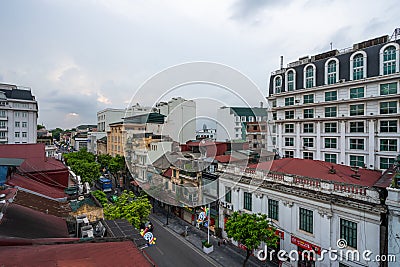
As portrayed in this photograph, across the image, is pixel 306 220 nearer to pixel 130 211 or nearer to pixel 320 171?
pixel 320 171

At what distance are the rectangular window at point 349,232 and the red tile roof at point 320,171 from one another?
9.12 feet

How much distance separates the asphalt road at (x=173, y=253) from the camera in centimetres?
1964

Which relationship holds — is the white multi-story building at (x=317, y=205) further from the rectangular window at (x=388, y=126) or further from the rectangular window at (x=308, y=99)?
the rectangular window at (x=308, y=99)

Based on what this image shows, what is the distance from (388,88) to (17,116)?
68.0 meters

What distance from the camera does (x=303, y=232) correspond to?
1598cm

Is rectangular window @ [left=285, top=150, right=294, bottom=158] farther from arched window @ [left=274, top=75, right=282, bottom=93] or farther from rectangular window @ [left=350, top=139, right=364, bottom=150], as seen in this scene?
Result: arched window @ [left=274, top=75, right=282, bottom=93]

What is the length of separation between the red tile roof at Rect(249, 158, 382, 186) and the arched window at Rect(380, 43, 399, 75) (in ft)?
47.8

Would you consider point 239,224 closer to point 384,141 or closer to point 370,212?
point 370,212

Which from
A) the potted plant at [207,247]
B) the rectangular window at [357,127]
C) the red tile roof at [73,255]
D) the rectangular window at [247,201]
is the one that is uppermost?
the rectangular window at [357,127]

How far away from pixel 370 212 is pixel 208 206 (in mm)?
16008

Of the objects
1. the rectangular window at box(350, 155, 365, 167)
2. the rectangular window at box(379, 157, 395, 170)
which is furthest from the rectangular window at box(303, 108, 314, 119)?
the rectangular window at box(379, 157, 395, 170)

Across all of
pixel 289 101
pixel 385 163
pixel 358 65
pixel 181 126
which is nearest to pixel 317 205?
pixel 385 163

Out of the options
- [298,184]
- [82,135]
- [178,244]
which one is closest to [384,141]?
[298,184]

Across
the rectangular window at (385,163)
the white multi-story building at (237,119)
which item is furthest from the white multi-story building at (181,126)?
the rectangular window at (385,163)
